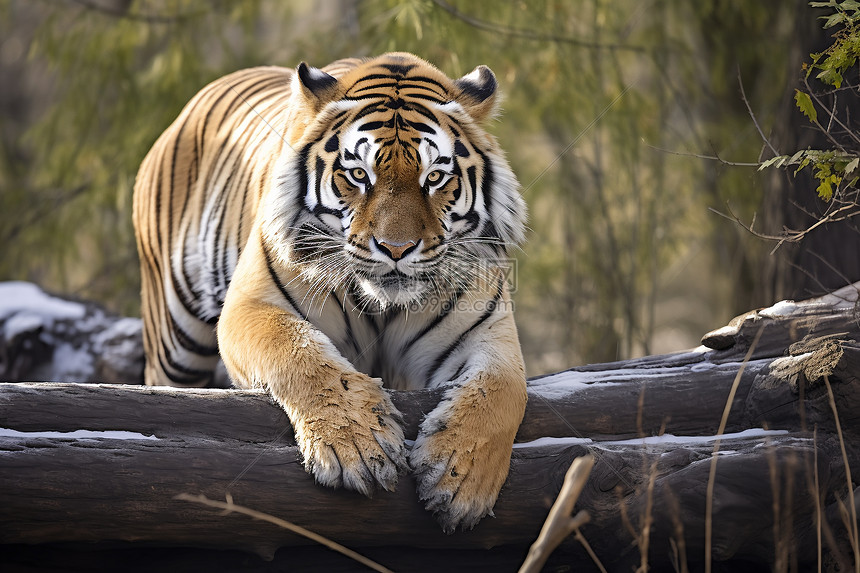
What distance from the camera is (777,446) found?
8.23ft

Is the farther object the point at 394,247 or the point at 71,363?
the point at 71,363

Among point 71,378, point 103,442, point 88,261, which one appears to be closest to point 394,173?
point 103,442

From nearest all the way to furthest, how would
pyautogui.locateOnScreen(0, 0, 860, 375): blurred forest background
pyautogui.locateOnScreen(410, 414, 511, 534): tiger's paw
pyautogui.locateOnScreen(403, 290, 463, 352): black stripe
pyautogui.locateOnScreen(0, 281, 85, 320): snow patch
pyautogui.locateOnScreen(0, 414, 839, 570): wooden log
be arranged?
pyautogui.locateOnScreen(0, 414, 839, 570): wooden log → pyautogui.locateOnScreen(410, 414, 511, 534): tiger's paw → pyautogui.locateOnScreen(403, 290, 463, 352): black stripe → pyautogui.locateOnScreen(0, 281, 85, 320): snow patch → pyautogui.locateOnScreen(0, 0, 860, 375): blurred forest background

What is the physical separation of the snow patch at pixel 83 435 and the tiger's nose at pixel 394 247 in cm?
84

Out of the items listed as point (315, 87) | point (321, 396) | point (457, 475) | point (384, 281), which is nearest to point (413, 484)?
point (457, 475)

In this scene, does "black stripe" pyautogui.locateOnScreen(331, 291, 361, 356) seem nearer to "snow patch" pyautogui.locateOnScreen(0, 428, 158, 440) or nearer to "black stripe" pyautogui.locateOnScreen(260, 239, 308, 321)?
"black stripe" pyautogui.locateOnScreen(260, 239, 308, 321)

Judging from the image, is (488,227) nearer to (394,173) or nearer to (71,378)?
(394,173)

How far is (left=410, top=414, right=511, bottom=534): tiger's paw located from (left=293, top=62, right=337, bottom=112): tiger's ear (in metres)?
1.26

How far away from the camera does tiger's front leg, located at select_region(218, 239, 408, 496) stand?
2.32m

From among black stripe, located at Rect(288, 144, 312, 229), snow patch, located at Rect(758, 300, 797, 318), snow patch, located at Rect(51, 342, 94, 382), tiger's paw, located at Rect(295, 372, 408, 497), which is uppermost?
black stripe, located at Rect(288, 144, 312, 229)

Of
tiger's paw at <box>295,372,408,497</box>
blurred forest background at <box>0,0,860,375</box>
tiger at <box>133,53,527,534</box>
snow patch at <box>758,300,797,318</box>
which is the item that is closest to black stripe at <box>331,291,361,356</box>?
tiger at <box>133,53,527,534</box>

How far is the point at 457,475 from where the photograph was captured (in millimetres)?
2344

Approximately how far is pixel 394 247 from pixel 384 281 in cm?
20

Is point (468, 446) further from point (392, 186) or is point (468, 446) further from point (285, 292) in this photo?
point (285, 292)
